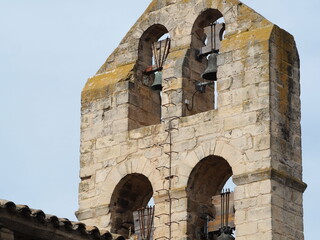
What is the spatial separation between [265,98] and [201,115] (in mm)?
Result: 1238

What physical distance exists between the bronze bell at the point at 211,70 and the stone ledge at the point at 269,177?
2062 mm

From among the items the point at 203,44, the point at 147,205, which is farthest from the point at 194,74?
the point at 147,205

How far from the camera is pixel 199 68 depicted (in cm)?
2623

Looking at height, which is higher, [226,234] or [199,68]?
[199,68]

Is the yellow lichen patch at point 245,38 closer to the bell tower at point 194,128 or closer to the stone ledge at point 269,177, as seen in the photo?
the bell tower at point 194,128

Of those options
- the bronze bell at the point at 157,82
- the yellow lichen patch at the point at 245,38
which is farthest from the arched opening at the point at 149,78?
the yellow lichen patch at the point at 245,38

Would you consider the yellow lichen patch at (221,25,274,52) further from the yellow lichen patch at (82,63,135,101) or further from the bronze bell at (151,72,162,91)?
the yellow lichen patch at (82,63,135,101)

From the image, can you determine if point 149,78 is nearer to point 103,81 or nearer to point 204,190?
point 103,81

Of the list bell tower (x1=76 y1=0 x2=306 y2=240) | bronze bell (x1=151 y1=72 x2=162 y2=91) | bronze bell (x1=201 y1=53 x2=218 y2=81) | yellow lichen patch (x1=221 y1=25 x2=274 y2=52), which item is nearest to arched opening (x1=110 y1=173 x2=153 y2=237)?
bell tower (x1=76 y1=0 x2=306 y2=240)

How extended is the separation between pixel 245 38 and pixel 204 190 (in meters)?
2.46

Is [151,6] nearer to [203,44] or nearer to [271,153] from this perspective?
[203,44]

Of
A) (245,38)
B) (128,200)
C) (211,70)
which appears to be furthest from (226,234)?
(245,38)

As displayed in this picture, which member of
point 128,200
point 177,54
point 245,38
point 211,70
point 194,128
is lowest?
point 128,200

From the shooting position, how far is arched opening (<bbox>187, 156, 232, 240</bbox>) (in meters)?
25.0
